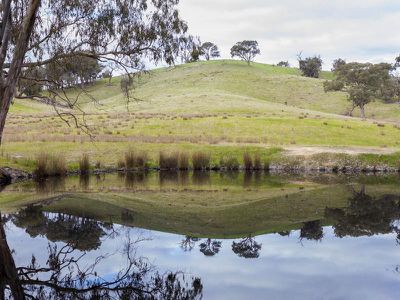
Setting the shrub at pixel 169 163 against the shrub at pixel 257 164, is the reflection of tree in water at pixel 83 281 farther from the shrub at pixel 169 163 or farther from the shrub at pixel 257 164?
the shrub at pixel 257 164

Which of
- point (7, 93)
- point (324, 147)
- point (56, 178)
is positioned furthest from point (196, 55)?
point (324, 147)

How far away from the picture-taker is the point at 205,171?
3369 centimetres

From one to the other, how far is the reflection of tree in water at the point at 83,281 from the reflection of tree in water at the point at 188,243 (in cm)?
144

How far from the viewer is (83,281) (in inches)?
406

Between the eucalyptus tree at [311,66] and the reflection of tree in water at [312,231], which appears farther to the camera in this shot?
the eucalyptus tree at [311,66]

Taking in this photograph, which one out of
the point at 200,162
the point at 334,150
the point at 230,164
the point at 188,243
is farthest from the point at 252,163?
the point at 188,243

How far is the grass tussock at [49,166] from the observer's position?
2906 cm

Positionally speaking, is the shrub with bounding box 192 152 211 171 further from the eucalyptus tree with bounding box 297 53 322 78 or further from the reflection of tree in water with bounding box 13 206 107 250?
the eucalyptus tree with bounding box 297 53 322 78

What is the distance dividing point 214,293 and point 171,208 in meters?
10.1

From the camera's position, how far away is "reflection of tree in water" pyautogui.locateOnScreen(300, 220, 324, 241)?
48.1ft

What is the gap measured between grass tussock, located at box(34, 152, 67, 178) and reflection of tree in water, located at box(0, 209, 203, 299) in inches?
668

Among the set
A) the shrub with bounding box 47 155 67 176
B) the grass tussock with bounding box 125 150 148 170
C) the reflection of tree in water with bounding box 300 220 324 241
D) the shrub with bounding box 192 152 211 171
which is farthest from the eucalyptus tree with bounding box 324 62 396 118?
the reflection of tree in water with bounding box 300 220 324 241

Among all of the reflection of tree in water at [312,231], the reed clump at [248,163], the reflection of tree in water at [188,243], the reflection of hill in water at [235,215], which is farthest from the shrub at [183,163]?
the reflection of tree in water at [188,243]

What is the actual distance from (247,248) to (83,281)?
14.8 feet
